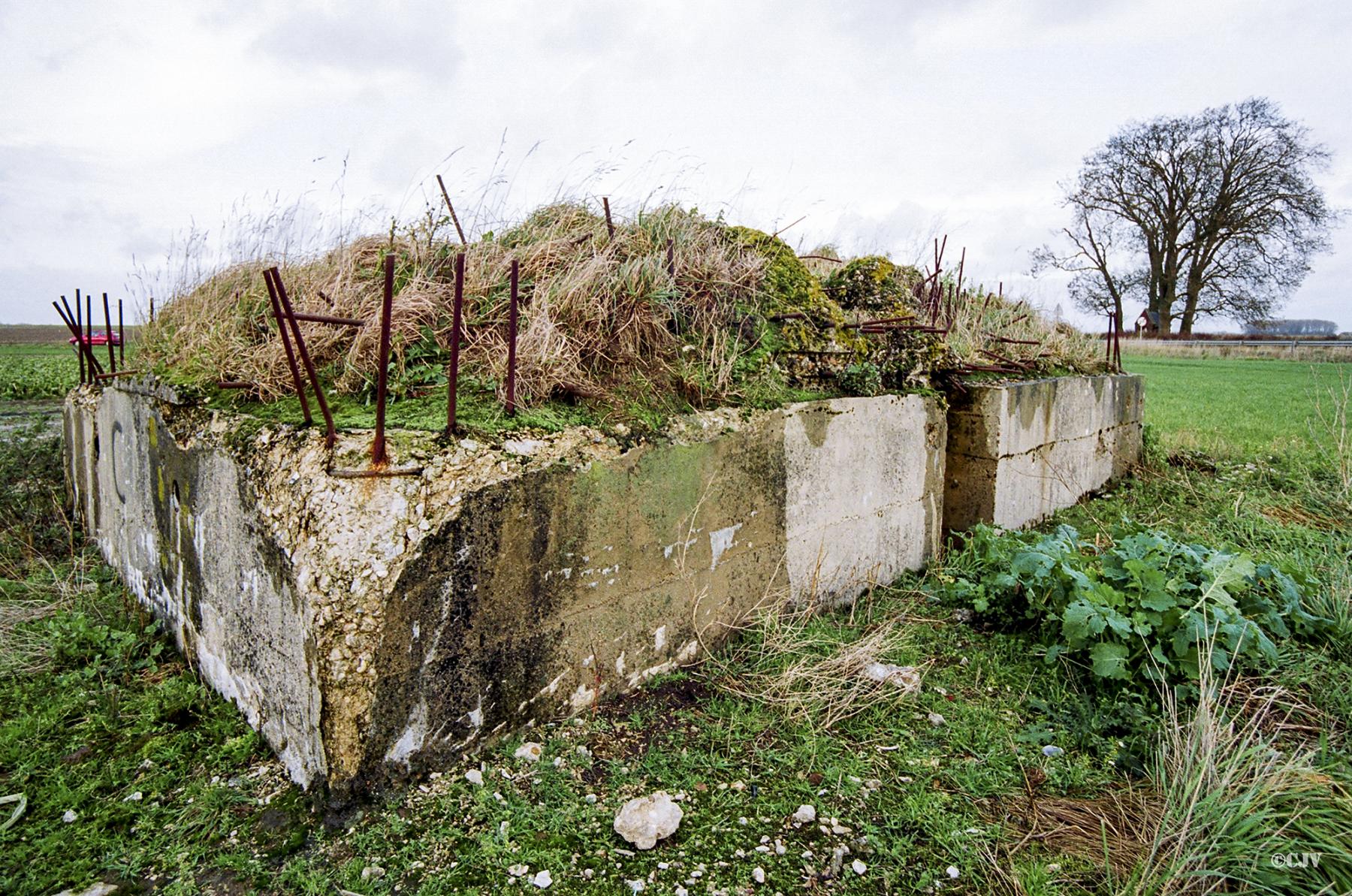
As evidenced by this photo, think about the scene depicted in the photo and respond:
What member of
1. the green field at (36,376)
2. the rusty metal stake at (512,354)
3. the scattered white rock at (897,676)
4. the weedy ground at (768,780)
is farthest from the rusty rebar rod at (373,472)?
the green field at (36,376)

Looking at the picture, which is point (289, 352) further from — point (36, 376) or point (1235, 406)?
point (1235, 406)

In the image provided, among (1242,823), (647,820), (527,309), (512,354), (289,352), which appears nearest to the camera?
(1242,823)

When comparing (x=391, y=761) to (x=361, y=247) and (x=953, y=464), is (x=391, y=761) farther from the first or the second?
(x=953, y=464)

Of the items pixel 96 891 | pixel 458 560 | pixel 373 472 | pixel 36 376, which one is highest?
pixel 36 376

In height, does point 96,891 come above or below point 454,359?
below

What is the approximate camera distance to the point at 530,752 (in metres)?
2.41

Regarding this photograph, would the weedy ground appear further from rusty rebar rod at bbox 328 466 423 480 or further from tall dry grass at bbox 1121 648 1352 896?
rusty rebar rod at bbox 328 466 423 480

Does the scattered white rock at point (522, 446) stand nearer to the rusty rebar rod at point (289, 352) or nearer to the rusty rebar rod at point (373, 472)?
the rusty rebar rod at point (373, 472)

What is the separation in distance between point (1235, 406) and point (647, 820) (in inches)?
459

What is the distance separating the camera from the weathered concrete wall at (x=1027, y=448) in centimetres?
458

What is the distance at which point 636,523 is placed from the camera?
2721 millimetres

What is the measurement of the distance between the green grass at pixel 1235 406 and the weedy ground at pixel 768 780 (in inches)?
203

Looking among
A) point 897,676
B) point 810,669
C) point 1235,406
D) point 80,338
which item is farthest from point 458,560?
point 1235,406

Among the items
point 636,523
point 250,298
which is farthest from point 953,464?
point 250,298
